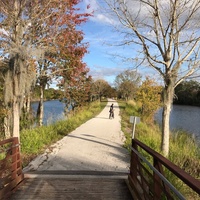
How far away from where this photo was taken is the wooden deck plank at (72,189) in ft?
14.6

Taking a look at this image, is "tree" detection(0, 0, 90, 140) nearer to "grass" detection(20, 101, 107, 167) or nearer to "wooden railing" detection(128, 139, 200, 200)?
"grass" detection(20, 101, 107, 167)

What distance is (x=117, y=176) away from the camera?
19.0 ft

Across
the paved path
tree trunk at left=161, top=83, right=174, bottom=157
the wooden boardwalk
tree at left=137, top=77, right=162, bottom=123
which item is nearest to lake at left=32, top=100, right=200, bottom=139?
tree at left=137, top=77, right=162, bottom=123

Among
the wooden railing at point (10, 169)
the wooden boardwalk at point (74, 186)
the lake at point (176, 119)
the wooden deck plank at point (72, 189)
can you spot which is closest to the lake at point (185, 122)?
the lake at point (176, 119)

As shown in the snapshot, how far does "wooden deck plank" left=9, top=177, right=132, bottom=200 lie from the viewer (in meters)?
4.45

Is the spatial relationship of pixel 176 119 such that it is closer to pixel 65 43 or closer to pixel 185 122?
pixel 185 122

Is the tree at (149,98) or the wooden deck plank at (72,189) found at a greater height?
the tree at (149,98)

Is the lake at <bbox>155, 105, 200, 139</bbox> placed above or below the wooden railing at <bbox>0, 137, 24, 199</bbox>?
below

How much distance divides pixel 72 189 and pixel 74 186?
0.57 feet

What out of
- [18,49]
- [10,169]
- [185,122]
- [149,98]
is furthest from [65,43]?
[185,122]

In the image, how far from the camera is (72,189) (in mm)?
4816

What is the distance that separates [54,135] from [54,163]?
393cm

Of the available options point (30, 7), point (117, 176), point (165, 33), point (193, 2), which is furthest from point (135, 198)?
point (30, 7)

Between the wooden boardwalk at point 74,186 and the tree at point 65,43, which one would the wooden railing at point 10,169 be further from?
the tree at point 65,43
